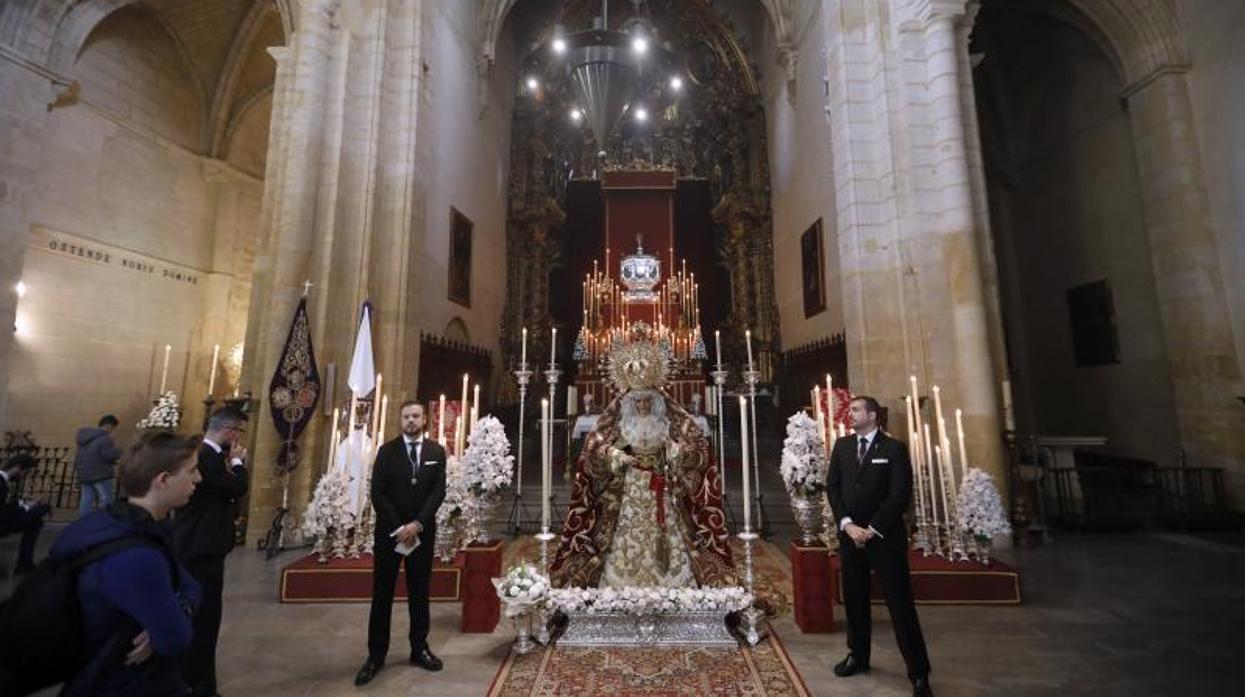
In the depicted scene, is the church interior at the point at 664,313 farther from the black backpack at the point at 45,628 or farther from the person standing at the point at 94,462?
the black backpack at the point at 45,628

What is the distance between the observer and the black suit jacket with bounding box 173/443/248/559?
266 cm

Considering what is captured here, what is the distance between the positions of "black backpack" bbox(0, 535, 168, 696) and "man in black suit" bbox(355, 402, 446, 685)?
185cm

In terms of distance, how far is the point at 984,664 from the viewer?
3.30 m

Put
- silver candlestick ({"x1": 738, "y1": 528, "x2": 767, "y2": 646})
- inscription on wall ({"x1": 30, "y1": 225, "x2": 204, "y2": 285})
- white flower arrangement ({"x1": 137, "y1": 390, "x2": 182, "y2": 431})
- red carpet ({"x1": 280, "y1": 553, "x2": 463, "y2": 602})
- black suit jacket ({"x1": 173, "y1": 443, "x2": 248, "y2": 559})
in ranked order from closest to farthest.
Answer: black suit jacket ({"x1": 173, "y1": 443, "x2": 248, "y2": 559}) < silver candlestick ({"x1": 738, "y1": 528, "x2": 767, "y2": 646}) < red carpet ({"x1": 280, "y1": 553, "x2": 463, "y2": 602}) < white flower arrangement ({"x1": 137, "y1": 390, "x2": 182, "y2": 431}) < inscription on wall ({"x1": 30, "y1": 225, "x2": 204, "y2": 285})

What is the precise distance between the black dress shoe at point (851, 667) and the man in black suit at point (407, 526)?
2463mm

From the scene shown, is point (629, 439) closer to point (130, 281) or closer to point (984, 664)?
point (984, 664)

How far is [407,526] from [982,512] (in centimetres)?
441

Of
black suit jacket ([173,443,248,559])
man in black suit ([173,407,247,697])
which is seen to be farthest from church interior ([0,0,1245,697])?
black suit jacket ([173,443,248,559])

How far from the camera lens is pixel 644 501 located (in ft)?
13.4

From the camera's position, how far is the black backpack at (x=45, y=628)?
1333 millimetres

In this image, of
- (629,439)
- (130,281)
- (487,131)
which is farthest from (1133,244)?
(130,281)

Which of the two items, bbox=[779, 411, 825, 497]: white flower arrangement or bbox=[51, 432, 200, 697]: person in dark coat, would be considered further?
bbox=[779, 411, 825, 497]: white flower arrangement

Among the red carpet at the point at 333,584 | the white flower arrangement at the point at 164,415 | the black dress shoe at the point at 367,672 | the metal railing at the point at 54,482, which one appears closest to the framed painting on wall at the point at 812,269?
the red carpet at the point at 333,584

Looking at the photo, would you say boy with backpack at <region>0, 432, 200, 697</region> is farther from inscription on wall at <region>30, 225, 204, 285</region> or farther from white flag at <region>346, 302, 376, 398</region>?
inscription on wall at <region>30, 225, 204, 285</region>
